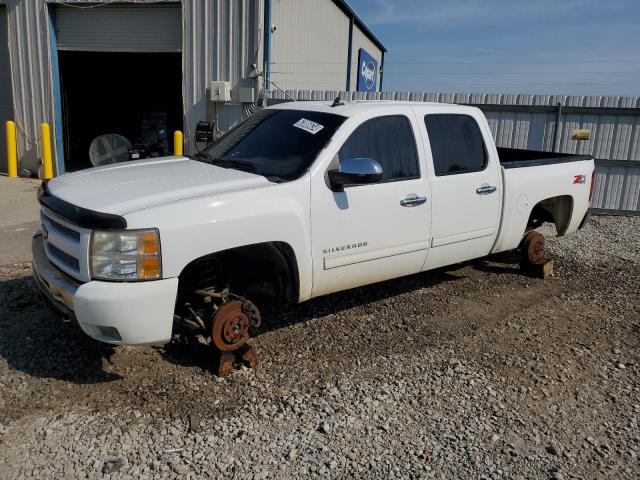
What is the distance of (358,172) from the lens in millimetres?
4160

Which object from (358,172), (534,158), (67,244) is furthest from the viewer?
(534,158)

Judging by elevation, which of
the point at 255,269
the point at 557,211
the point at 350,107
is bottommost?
the point at 255,269

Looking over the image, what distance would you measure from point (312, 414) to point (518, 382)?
5.12 feet

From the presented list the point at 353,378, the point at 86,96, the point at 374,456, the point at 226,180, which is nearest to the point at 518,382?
the point at 353,378

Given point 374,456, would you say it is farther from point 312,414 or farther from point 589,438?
point 589,438

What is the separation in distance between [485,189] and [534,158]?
1.98 meters

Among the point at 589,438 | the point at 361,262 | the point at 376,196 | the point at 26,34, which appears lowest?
the point at 589,438

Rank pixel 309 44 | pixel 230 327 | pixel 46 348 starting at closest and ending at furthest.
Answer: pixel 230 327, pixel 46 348, pixel 309 44

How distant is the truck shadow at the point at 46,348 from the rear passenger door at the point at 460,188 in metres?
2.87

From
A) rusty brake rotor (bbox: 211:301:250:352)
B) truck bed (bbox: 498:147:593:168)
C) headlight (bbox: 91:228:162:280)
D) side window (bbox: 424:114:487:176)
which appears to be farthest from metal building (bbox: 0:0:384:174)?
headlight (bbox: 91:228:162:280)

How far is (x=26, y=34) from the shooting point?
12.5 m

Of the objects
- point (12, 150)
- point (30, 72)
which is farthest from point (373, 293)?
point (30, 72)

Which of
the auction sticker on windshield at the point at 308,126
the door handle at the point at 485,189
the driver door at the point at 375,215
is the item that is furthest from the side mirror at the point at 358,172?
the door handle at the point at 485,189

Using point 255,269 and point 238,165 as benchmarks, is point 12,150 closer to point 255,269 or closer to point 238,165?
point 238,165
